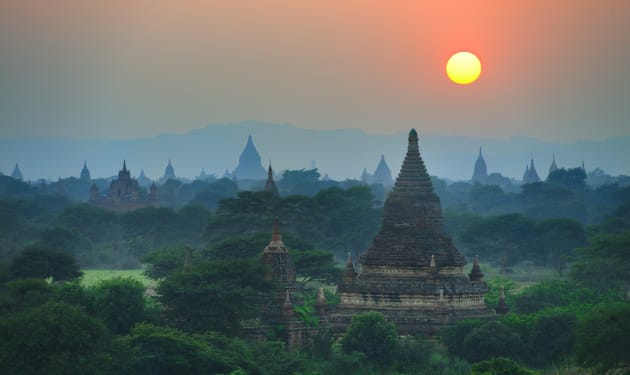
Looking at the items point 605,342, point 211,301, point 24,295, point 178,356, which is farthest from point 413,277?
point 24,295

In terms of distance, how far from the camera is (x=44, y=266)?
75.2m

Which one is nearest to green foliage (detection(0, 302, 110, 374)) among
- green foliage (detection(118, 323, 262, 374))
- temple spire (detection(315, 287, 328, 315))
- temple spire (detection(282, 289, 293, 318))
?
green foliage (detection(118, 323, 262, 374))

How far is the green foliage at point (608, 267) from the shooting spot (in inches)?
3118

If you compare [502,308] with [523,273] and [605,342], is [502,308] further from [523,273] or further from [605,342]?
[523,273]

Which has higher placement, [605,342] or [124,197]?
[124,197]

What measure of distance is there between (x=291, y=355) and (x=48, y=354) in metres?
9.78

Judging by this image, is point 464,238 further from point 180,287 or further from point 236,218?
point 180,287

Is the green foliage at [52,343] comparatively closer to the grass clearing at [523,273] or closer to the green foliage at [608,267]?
the green foliage at [608,267]

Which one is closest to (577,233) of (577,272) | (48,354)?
(577,272)

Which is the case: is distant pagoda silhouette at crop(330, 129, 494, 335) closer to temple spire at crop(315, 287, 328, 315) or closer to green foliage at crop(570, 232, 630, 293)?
temple spire at crop(315, 287, 328, 315)

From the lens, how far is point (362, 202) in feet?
379

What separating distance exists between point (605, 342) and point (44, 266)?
91.2ft

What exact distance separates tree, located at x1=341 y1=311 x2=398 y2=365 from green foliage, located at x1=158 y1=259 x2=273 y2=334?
9.84 ft

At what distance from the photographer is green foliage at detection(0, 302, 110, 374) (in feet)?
161
